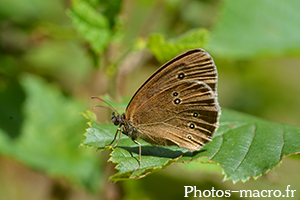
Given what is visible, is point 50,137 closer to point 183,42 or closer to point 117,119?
point 117,119

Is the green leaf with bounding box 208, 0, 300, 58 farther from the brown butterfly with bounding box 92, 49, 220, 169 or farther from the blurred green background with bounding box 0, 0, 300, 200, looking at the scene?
the brown butterfly with bounding box 92, 49, 220, 169

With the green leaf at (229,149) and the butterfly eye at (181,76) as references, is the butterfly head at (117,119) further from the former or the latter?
the butterfly eye at (181,76)

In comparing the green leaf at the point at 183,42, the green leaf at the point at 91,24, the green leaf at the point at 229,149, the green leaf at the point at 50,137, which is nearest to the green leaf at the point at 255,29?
the green leaf at the point at 183,42

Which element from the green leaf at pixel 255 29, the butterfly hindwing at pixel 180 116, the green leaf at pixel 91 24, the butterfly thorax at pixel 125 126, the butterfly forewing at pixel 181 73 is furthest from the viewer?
the green leaf at pixel 255 29

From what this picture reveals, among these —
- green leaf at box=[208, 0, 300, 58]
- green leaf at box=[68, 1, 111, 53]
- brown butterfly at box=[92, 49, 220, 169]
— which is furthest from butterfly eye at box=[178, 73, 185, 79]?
green leaf at box=[208, 0, 300, 58]

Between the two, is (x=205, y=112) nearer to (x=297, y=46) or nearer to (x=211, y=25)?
(x=297, y=46)

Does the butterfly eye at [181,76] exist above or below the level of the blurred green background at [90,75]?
below

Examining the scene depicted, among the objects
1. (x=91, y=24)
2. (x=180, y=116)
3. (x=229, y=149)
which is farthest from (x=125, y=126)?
(x=91, y=24)
